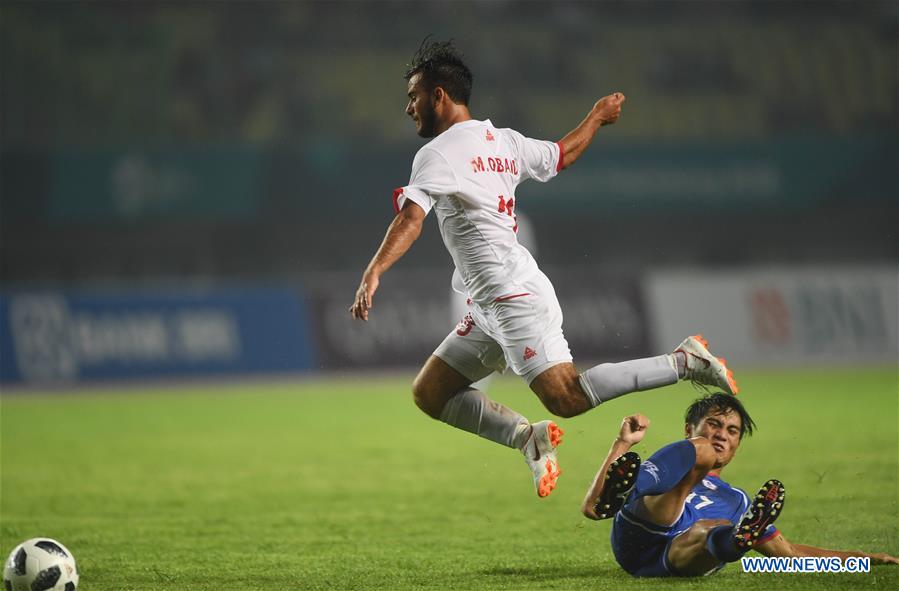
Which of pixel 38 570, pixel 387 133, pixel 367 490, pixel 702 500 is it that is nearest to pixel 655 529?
pixel 702 500

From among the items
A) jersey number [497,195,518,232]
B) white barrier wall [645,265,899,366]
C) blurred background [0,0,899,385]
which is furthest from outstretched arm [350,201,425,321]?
blurred background [0,0,899,385]

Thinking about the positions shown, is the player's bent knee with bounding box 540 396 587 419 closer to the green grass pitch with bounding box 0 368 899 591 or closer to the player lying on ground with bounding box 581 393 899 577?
the player lying on ground with bounding box 581 393 899 577

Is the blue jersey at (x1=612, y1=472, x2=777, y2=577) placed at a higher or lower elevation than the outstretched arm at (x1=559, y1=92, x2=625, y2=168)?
lower

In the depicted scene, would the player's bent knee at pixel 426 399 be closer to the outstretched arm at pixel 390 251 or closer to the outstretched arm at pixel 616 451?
the outstretched arm at pixel 390 251

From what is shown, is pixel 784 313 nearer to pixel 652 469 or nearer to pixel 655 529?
pixel 655 529

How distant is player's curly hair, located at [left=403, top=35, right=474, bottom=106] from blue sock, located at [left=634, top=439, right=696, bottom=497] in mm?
2126

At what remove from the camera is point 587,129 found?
6.98 metres

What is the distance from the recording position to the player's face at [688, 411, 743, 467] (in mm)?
5785

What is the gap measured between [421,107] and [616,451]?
6.61 feet

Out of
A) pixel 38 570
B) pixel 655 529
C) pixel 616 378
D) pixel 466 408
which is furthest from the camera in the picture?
pixel 466 408

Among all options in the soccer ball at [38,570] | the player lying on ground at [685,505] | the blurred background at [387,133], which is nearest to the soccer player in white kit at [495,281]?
the player lying on ground at [685,505]

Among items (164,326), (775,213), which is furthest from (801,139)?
(164,326)

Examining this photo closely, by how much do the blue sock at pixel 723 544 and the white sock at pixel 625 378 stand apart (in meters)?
0.90

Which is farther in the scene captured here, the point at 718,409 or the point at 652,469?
the point at 718,409
